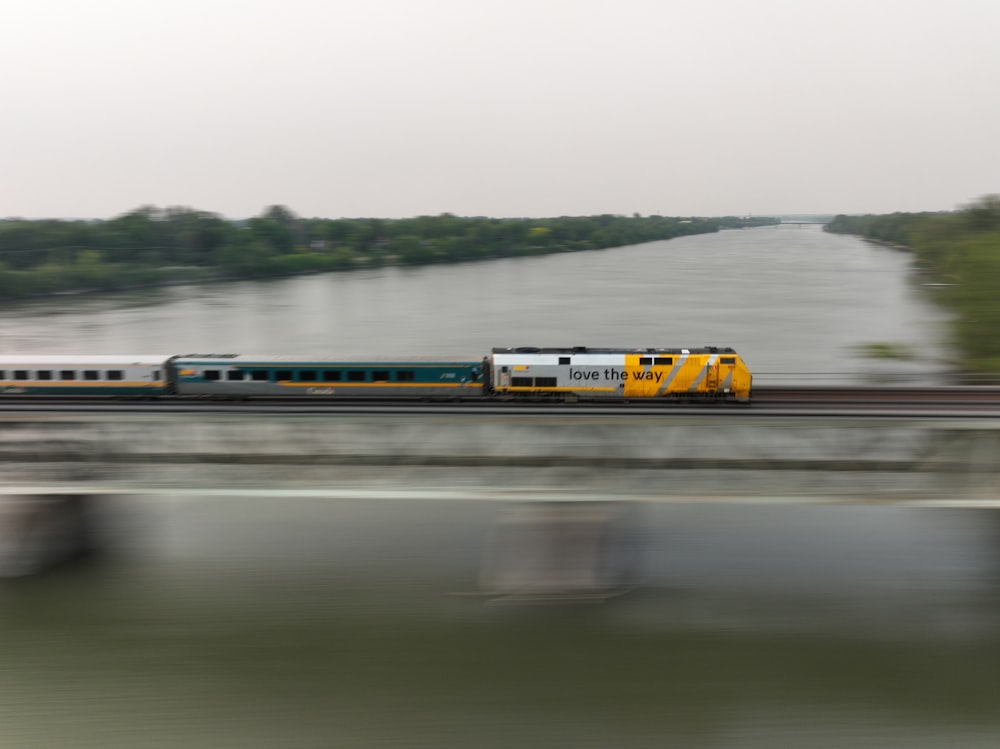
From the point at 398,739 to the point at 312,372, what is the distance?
709 centimetres

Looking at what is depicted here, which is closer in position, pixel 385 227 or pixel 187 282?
pixel 187 282

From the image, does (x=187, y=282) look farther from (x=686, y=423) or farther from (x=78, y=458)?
(x=686, y=423)

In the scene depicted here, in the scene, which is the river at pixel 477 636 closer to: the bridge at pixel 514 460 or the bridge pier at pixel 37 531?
the bridge pier at pixel 37 531

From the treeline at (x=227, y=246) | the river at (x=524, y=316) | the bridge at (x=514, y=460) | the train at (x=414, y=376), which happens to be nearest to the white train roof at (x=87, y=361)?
the train at (x=414, y=376)

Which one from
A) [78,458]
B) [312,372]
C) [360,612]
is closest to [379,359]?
[312,372]

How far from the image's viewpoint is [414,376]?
14.3 m

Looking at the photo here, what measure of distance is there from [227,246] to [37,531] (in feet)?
98.9

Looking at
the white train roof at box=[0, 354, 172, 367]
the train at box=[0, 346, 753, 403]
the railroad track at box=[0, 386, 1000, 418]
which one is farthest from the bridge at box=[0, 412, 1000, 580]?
the white train roof at box=[0, 354, 172, 367]

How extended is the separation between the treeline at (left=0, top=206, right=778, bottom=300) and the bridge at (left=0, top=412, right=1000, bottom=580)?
1010 inches

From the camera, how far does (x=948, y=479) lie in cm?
911

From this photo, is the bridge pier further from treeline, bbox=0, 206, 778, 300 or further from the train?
treeline, bbox=0, 206, 778, 300

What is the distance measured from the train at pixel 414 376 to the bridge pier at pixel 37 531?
87.5 inches

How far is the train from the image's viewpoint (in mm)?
14000

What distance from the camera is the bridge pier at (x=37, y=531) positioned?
1333 centimetres
